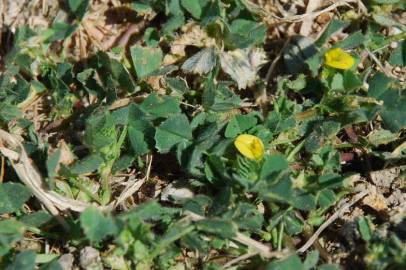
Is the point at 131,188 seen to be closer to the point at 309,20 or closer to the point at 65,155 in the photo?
the point at 65,155

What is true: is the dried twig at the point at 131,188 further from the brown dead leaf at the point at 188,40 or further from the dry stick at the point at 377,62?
the dry stick at the point at 377,62

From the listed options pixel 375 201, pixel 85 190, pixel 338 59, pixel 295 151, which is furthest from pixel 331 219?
pixel 85 190

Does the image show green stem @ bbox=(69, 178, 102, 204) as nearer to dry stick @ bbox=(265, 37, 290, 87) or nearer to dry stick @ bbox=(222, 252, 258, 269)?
dry stick @ bbox=(222, 252, 258, 269)

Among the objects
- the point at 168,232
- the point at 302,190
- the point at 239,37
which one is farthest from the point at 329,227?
the point at 239,37

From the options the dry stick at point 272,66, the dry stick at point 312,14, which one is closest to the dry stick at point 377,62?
the dry stick at point 312,14

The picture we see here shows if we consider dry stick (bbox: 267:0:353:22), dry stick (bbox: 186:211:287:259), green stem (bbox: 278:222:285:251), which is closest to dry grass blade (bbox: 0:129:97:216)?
dry stick (bbox: 186:211:287:259)
